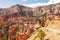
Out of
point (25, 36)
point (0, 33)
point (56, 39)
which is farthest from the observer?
point (0, 33)

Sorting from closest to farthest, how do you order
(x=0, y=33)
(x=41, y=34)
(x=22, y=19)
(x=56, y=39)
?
(x=56, y=39) < (x=41, y=34) < (x=0, y=33) < (x=22, y=19)

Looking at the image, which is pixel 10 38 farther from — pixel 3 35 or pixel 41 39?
pixel 41 39

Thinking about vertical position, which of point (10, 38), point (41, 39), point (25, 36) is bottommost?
point (10, 38)

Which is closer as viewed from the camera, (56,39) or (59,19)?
(56,39)

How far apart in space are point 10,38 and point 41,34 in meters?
60.0

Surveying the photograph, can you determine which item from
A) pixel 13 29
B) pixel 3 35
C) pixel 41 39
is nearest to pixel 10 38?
pixel 3 35

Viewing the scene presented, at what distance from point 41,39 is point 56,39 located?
6416mm

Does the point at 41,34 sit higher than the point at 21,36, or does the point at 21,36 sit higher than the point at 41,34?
the point at 41,34

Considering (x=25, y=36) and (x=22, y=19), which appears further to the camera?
(x=22, y=19)

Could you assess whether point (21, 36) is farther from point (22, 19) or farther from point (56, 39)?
point (22, 19)

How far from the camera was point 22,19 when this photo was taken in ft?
646

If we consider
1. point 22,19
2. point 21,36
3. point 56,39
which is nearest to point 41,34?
point 56,39

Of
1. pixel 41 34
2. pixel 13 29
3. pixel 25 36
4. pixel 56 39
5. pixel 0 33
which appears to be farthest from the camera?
pixel 13 29

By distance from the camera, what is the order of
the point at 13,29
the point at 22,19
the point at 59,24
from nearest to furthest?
the point at 59,24 → the point at 13,29 → the point at 22,19
